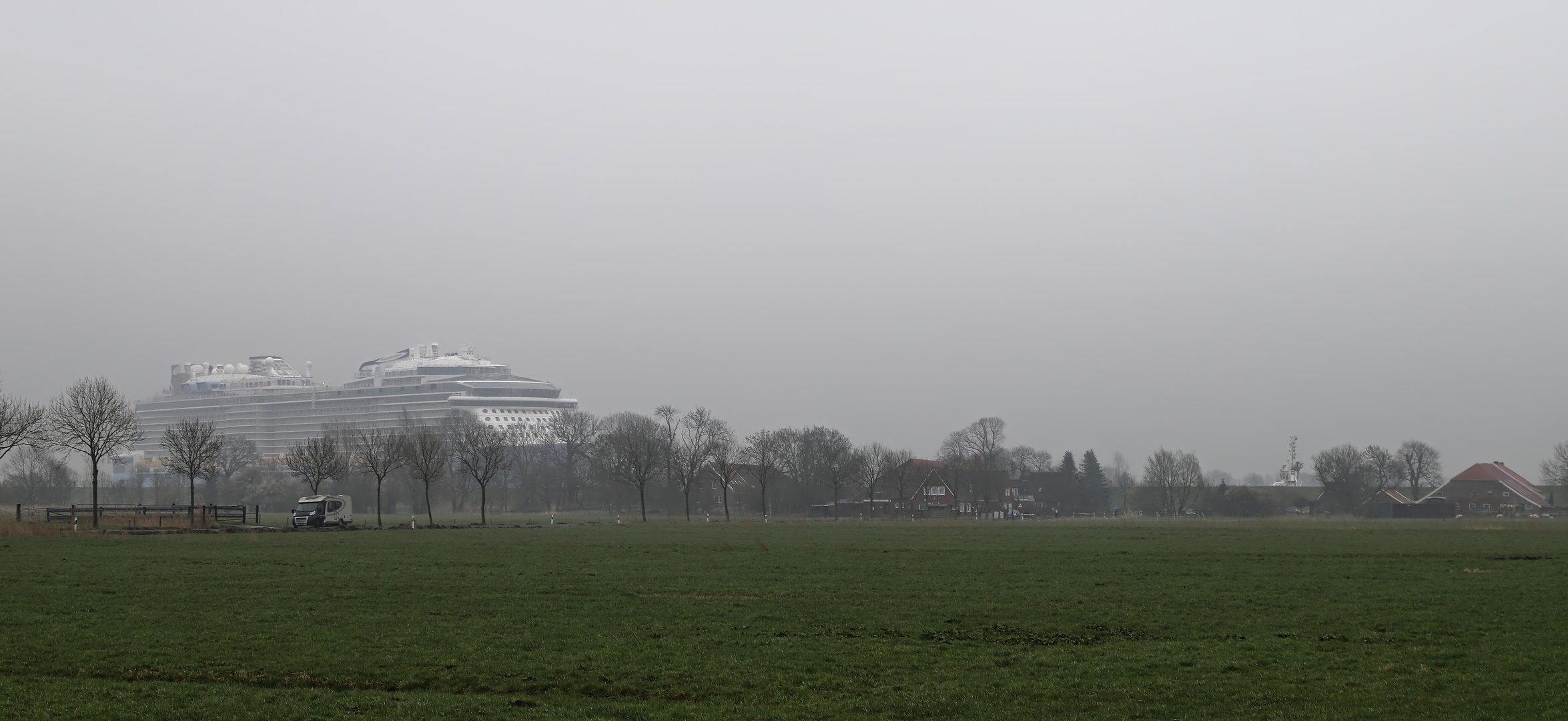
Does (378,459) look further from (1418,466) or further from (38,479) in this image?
(1418,466)

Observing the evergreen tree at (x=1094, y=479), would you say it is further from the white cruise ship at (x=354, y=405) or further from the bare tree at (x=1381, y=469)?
the white cruise ship at (x=354, y=405)

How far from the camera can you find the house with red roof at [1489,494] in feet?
376

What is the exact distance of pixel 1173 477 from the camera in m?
121

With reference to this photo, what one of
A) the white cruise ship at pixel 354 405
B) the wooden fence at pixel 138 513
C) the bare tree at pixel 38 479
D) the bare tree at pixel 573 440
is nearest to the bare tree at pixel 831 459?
the bare tree at pixel 573 440

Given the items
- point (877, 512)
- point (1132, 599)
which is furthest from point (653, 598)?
point (877, 512)

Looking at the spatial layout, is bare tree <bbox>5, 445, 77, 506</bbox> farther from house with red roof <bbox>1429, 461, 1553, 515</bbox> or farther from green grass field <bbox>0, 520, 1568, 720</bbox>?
house with red roof <bbox>1429, 461, 1553, 515</bbox>

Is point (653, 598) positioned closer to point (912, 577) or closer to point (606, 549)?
point (912, 577)

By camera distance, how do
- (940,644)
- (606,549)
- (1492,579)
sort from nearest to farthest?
(940,644) < (1492,579) < (606,549)

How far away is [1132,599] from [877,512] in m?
94.1

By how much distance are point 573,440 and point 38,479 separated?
48.5m

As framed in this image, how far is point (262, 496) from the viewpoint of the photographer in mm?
120938

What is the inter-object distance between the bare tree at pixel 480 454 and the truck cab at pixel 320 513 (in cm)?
786

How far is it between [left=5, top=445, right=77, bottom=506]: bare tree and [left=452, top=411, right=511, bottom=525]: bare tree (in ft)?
118

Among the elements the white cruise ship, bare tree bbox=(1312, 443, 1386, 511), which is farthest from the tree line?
the white cruise ship
